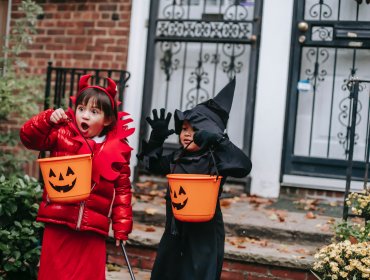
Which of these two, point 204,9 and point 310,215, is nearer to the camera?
point 310,215

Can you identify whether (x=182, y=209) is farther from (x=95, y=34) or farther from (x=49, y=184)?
(x=95, y=34)

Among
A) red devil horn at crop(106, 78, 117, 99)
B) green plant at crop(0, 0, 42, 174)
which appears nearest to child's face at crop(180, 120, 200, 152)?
red devil horn at crop(106, 78, 117, 99)

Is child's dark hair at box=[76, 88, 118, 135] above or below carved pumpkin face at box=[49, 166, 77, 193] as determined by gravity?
above

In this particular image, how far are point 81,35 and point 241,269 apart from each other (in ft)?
11.0

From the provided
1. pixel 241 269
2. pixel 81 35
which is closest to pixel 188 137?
pixel 241 269

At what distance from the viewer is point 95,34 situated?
19.0ft

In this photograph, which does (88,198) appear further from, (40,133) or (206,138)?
(206,138)

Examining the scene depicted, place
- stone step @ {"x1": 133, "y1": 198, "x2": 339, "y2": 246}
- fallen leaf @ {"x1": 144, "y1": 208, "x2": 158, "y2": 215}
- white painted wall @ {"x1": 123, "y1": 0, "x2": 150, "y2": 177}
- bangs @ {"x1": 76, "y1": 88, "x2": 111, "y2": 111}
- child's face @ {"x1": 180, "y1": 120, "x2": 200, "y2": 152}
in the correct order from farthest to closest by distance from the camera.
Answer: white painted wall @ {"x1": 123, "y1": 0, "x2": 150, "y2": 177} → fallen leaf @ {"x1": 144, "y1": 208, "x2": 158, "y2": 215} → stone step @ {"x1": 133, "y1": 198, "x2": 339, "y2": 246} → child's face @ {"x1": 180, "y1": 120, "x2": 200, "y2": 152} → bangs @ {"x1": 76, "y1": 88, "x2": 111, "y2": 111}

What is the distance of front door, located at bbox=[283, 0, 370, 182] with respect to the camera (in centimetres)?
A: 535

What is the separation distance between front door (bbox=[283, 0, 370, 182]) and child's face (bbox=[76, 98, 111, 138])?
3.01 meters

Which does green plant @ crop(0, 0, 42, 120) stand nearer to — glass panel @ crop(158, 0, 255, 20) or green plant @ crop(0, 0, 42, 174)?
green plant @ crop(0, 0, 42, 174)

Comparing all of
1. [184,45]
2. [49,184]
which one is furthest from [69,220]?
[184,45]

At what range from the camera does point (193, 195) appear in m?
2.55

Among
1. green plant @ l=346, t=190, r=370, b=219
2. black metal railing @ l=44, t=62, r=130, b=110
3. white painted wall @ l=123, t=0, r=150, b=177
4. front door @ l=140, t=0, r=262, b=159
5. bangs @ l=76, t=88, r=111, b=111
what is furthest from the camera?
white painted wall @ l=123, t=0, r=150, b=177
